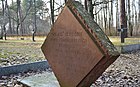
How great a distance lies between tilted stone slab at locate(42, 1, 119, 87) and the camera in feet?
9.87

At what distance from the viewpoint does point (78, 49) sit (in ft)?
10.6

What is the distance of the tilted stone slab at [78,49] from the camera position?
3010mm

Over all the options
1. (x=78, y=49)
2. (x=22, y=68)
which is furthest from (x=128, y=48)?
(x=78, y=49)

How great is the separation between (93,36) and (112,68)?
3.35 metres

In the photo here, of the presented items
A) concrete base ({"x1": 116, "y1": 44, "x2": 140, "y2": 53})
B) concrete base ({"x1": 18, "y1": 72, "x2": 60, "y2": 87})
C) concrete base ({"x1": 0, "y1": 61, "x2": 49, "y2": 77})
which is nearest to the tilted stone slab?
concrete base ({"x1": 18, "y1": 72, "x2": 60, "y2": 87})

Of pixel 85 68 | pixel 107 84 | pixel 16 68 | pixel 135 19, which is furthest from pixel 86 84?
pixel 135 19

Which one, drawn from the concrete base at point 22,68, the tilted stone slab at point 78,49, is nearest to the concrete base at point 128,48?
the concrete base at point 22,68

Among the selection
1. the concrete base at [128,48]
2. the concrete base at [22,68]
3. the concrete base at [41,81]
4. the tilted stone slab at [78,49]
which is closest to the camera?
the tilted stone slab at [78,49]

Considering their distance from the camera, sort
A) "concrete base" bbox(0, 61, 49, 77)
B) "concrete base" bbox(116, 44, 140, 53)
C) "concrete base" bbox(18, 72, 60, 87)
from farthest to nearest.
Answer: "concrete base" bbox(116, 44, 140, 53) < "concrete base" bbox(0, 61, 49, 77) < "concrete base" bbox(18, 72, 60, 87)

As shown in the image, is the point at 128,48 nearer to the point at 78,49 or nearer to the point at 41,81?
the point at 41,81

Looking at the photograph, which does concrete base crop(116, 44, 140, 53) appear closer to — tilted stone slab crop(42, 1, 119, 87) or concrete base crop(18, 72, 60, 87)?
concrete base crop(18, 72, 60, 87)

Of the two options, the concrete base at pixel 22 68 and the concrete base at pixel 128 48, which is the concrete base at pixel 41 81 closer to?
the concrete base at pixel 22 68

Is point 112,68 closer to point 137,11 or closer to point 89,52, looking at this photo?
point 89,52

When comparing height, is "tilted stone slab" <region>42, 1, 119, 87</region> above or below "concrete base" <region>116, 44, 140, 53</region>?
above
